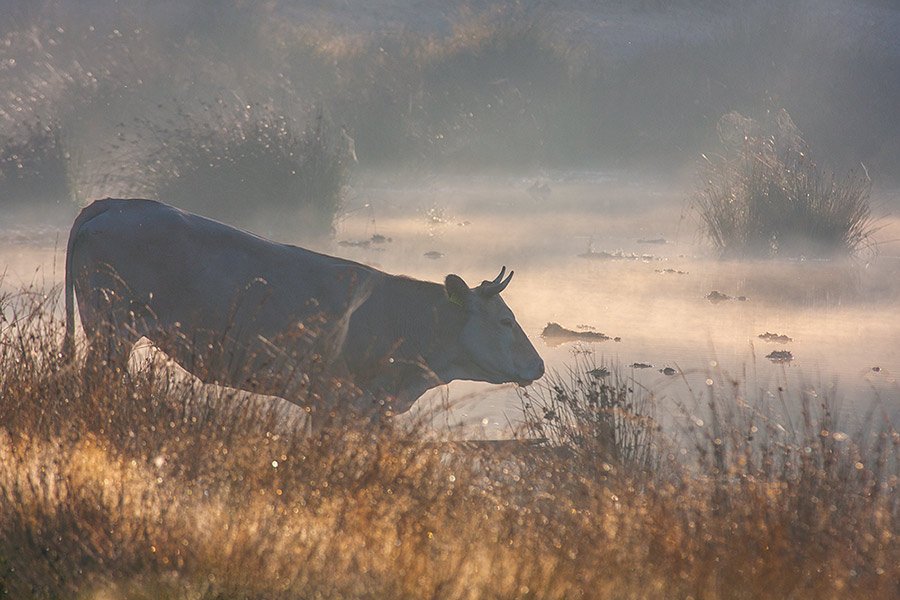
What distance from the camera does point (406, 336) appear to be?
23.3ft

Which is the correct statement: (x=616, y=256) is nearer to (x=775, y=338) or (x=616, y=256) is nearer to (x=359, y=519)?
(x=775, y=338)

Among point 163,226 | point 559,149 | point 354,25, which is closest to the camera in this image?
point 163,226

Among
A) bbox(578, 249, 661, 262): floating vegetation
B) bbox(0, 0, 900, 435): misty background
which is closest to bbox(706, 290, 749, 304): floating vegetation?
bbox(0, 0, 900, 435): misty background

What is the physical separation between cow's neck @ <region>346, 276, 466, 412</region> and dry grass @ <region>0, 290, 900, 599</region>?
176 centimetres

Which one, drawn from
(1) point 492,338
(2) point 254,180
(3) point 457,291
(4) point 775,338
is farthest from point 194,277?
(2) point 254,180

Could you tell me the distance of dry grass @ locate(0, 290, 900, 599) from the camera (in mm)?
3947

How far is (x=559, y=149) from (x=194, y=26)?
9.89 m

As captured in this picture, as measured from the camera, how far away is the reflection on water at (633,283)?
29.4ft

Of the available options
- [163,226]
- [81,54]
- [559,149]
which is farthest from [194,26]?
[163,226]

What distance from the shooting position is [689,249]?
14969mm

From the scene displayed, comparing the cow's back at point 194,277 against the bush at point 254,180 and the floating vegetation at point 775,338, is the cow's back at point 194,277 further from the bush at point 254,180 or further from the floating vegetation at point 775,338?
the bush at point 254,180

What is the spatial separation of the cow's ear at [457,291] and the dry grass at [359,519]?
203 cm

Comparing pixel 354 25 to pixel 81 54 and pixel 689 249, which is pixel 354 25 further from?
pixel 689 249

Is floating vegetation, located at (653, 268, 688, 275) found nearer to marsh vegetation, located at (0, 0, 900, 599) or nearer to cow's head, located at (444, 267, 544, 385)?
marsh vegetation, located at (0, 0, 900, 599)
